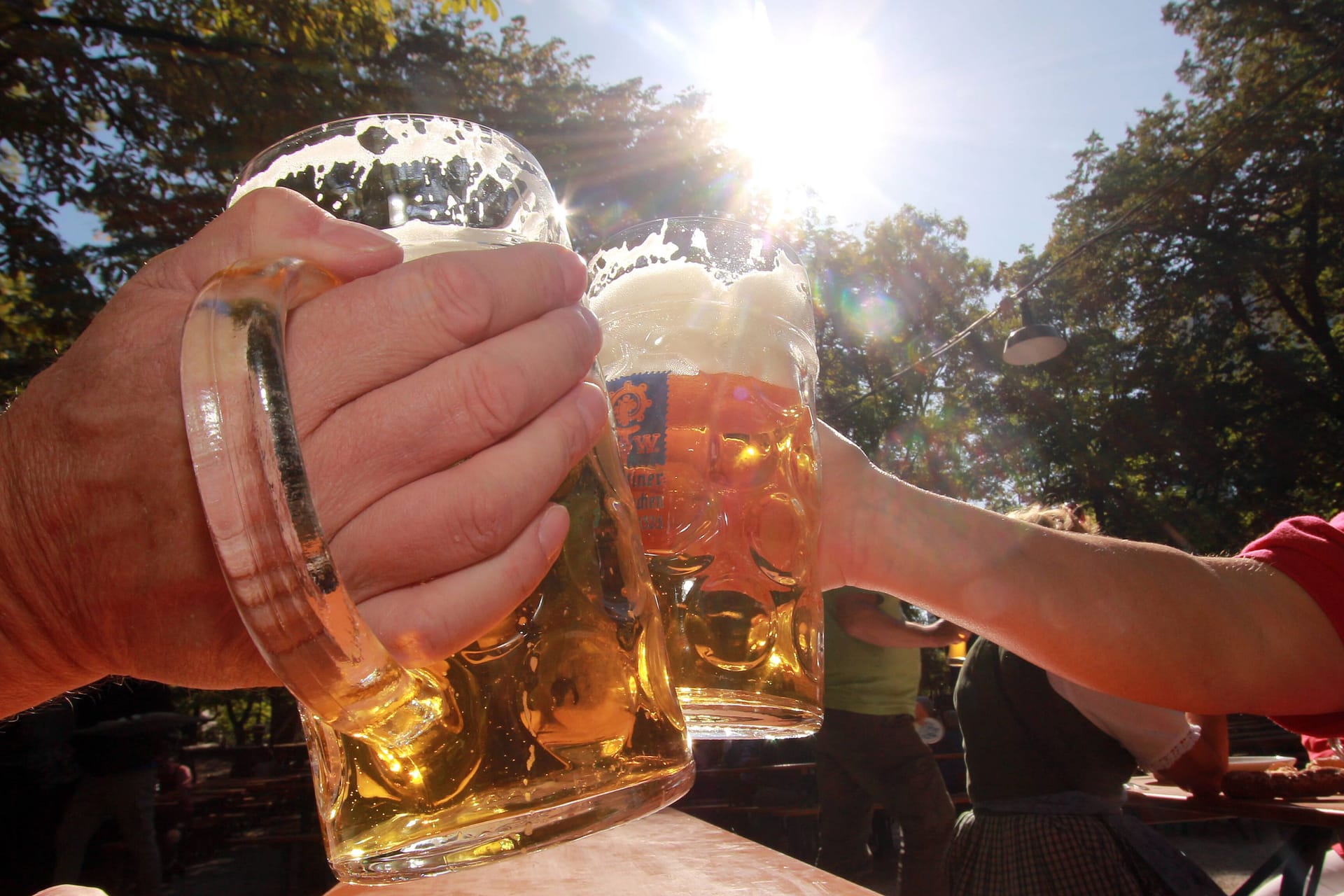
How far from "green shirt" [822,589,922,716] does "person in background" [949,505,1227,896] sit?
96 centimetres

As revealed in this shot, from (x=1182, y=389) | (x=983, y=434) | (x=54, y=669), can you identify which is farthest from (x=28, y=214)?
(x=983, y=434)

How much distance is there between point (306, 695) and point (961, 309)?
19555 mm

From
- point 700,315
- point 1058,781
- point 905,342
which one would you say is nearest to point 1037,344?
point 1058,781

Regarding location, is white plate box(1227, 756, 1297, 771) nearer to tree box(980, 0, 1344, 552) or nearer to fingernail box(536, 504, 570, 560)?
fingernail box(536, 504, 570, 560)

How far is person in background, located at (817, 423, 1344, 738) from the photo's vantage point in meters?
1.03

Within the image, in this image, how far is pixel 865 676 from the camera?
3.62 metres

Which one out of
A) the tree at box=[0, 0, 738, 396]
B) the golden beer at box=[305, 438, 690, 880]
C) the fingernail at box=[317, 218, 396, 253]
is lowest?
the golden beer at box=[305, 438, 690, 880]

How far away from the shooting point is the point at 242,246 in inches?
17.2

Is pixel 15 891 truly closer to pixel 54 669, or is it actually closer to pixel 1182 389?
pixel 54 669

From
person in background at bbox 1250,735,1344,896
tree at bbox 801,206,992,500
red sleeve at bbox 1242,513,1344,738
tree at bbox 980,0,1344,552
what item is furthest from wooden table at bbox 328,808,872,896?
tree at bbox 801,206,992,500

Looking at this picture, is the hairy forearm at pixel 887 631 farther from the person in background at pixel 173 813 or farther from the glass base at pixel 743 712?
the person in background at pixel 173 813

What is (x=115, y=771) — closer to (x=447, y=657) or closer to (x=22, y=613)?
(x=22, y=613)

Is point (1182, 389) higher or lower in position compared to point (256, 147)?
lower

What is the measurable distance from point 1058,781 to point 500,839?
7.55 feet
